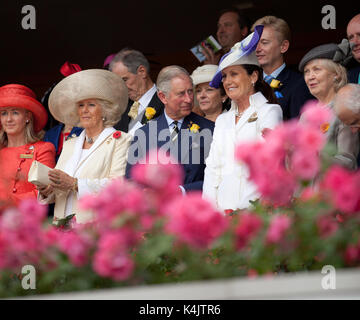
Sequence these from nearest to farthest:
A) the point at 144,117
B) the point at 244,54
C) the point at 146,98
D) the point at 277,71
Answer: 1. the point at 244,54
2. the point at 277,71
3. the point at 144,117
4. the point at 146,98

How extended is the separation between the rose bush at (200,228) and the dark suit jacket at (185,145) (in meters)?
1.91

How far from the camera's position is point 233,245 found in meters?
1.90

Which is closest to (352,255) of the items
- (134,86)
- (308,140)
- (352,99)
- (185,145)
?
(308,140)

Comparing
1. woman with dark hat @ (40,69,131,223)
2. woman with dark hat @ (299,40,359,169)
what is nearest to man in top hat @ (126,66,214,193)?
woman with dark hat @ (40,69,131,223)

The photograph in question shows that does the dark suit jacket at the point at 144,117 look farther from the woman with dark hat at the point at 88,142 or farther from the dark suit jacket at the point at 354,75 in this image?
the dark suit jacket at the point at 354,75

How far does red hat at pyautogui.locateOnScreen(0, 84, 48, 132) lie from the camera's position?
14.3 feet

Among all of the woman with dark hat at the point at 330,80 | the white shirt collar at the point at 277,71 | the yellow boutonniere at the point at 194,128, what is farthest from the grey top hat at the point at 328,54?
the yellow boutonniere at the point at 194,128

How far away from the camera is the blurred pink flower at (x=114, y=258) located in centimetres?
184

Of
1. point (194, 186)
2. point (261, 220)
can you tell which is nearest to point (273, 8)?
point (194, 186)

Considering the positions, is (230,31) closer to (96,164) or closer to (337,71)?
(337,71)

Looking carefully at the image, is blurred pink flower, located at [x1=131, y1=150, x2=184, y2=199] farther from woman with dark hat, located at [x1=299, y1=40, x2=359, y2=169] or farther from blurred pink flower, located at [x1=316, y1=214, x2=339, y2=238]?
woman with dark hat, located at [x1=299, y1=40, x2=359, y2=169]

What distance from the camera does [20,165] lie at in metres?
4.30

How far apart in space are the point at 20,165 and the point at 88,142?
44 cm
